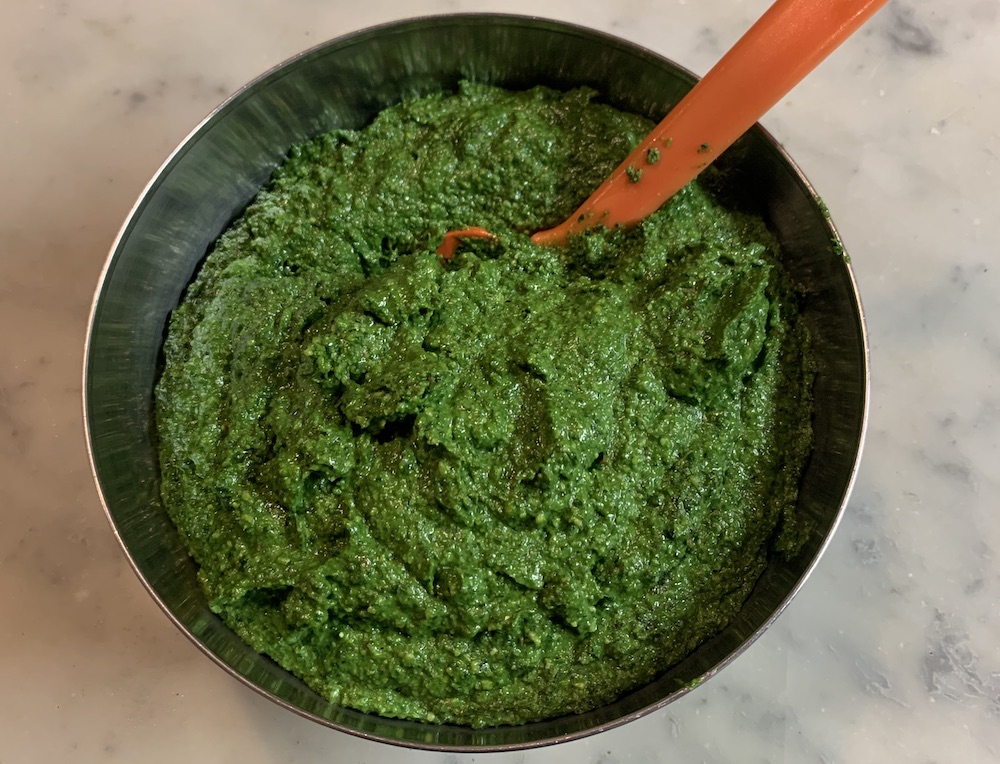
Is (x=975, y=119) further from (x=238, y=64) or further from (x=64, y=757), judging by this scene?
(x=64, y=757)

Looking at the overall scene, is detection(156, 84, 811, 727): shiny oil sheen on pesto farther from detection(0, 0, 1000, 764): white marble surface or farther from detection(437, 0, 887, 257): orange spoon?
detection(0, 0, 1000, 764): white marble surface

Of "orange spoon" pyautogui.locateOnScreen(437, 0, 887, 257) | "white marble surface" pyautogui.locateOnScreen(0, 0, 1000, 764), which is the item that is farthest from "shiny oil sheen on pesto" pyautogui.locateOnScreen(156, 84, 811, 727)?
"white marble surface" pyautogui.locateOnScreen(0, 0, 1000, 764)

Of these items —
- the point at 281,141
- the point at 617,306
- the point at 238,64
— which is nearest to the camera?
the point at 617,306

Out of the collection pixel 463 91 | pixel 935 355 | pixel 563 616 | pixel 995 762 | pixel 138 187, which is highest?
pixel 138 187

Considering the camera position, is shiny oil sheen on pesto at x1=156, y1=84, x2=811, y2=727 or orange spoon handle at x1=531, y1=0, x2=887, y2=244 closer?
orange spoon handle at x1=531, y1=0, x2=887, y2=244

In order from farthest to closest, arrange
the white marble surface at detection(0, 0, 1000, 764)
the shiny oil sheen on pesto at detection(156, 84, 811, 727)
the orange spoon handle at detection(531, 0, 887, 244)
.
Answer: the white marble surface at detection(0, 0, 1000, 764) < the shiny oil sheen on pesto at detection(156, 84, 811, 727) < the orange spoon handle at detection(531, 0, 887, 244)

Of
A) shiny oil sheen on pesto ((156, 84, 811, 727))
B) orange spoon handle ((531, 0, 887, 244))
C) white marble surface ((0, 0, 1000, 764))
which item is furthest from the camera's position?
white marble surface ((0, 0, 1000, 764))

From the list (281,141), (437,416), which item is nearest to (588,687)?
(437,416)
